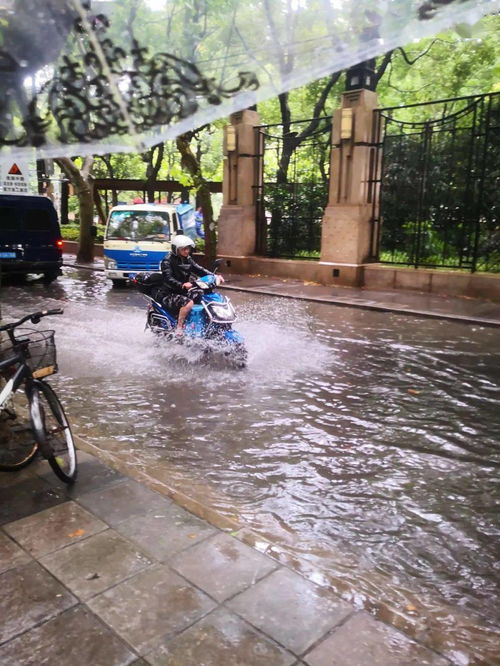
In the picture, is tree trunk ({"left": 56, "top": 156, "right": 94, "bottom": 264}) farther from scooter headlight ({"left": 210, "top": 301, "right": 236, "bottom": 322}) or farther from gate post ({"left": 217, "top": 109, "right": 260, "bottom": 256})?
scooter headlight ({"left": 210, "top": 301, "right": 236, "bottom": 322})

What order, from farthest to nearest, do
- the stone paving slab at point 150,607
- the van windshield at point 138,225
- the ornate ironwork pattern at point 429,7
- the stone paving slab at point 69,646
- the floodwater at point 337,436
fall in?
the van windshield at point 138,225
the floodwater at point 337,436
the stone paving slab at point 150,607
the stone paving slab at point 69,646
the ornate ironwork pattern at point 429,7

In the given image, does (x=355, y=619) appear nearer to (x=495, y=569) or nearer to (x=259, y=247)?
(x=495, y=569)

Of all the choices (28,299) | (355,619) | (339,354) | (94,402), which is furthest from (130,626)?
(28,299)

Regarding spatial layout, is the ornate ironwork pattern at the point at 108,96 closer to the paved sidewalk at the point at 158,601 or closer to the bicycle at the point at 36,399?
the bicycle at the point at 36,399

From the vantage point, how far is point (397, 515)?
4.04m

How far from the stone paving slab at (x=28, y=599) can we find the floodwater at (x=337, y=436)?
4.45 feet

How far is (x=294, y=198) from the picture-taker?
18.2m

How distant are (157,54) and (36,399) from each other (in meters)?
2.74

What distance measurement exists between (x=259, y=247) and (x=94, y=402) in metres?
13.2

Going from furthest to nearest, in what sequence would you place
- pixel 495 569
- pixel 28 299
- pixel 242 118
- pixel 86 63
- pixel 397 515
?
pixel 242 118, pixel 28 299, pixel 397 515, pixel 495 569, pixel 86 63

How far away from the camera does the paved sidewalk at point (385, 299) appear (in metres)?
11.9

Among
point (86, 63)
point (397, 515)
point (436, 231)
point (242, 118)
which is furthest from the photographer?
point (242, 118)

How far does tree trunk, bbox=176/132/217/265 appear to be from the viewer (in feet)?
57.6

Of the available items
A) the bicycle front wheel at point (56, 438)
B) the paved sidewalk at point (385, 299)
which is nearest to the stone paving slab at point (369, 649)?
the bicycle front wheel at point (56, 438)
